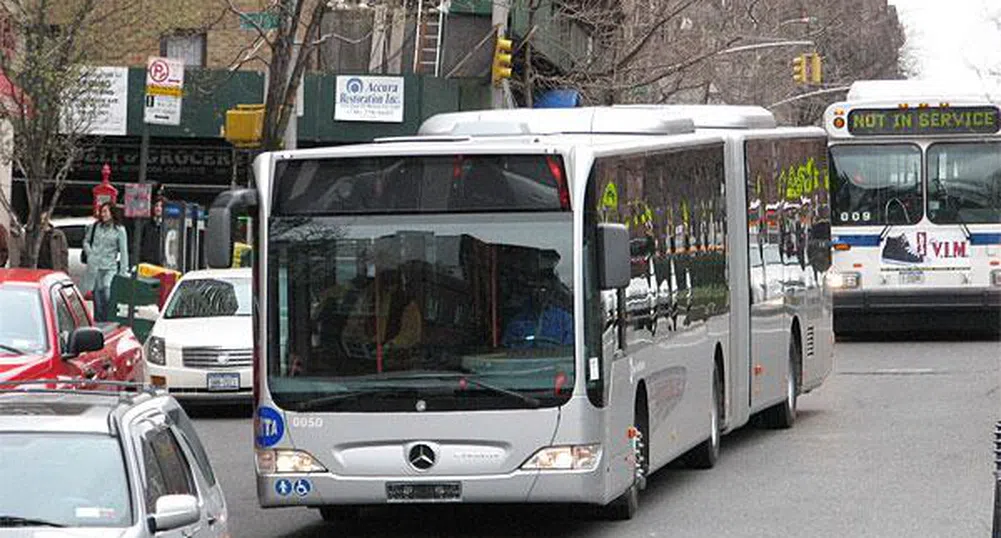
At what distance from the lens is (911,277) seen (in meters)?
32.0

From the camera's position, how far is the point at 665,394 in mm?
16656

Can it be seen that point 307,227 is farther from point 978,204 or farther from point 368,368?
point 978,204

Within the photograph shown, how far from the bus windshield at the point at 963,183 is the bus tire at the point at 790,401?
927 centimetres

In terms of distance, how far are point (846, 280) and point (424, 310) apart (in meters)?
19.0

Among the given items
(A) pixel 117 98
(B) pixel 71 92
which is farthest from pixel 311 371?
(A) pixel 117 98

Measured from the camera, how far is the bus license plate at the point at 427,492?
1377 centimetres

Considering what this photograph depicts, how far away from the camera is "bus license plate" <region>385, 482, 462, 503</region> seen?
13773 millimetres

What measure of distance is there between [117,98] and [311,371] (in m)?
33.9

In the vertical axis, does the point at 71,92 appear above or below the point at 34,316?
above

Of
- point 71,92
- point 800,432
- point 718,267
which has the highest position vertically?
Answer: point 71,92

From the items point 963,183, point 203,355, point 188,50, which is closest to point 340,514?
point 203,355

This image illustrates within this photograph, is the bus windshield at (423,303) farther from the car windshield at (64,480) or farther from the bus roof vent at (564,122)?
the car windshield at (64,480)

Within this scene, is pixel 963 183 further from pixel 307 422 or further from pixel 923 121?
pixel 307 422

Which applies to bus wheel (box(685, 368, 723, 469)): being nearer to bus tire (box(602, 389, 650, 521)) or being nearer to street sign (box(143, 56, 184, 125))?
bus tire (box(602, 389, 650, 521))
